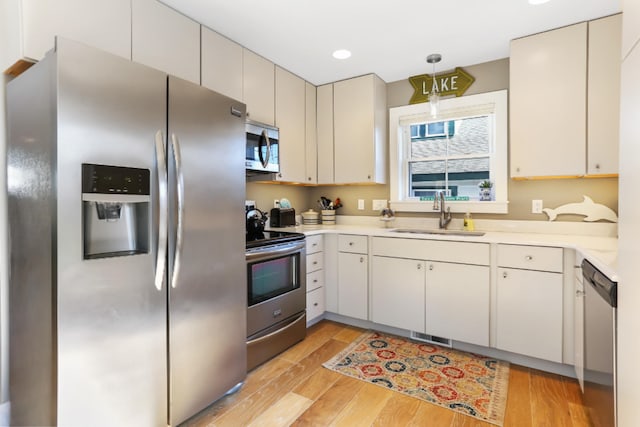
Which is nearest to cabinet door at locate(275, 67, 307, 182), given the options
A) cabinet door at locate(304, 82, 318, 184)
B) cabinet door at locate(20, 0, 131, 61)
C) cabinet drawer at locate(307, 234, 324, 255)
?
cabinet door at locate(304, 82, 318, 184)

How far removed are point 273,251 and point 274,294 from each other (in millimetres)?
322

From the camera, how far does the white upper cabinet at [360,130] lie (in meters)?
3.19

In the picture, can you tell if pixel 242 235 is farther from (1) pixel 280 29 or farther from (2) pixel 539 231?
(2) pixel 539 231

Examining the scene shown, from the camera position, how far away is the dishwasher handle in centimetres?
124

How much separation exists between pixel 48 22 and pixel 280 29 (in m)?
1.36

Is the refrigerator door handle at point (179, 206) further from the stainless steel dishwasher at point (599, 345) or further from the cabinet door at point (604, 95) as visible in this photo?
the cabinet door at point (604, 95)

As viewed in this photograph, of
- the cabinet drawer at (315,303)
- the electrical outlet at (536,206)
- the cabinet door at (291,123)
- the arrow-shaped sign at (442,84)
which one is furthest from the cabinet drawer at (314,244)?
the electrical outlet at (536,206)

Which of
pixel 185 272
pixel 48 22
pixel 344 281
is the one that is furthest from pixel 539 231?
pixel 48 22

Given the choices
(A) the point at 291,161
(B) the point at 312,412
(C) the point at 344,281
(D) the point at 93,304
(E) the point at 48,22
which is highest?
(E) the point at 48,22

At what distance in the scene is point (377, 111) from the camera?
3.22 metres

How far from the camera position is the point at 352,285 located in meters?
2.96

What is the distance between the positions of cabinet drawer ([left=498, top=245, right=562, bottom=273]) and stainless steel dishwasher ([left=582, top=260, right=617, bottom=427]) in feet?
1.19

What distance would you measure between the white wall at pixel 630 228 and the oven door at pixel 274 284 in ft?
5.92

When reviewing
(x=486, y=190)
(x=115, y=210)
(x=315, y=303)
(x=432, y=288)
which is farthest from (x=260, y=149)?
(x=486, y=190)
